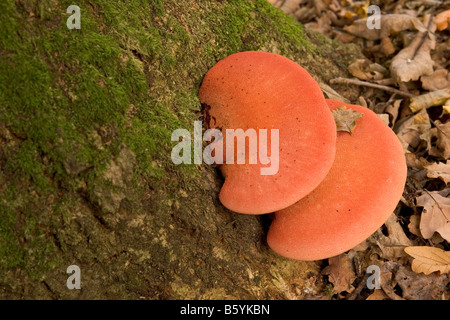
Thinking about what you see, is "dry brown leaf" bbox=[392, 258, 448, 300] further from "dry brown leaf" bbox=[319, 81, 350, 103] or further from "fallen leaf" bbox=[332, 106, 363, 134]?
"dry brown leaf" bbox=[319, 81, 350, 103]

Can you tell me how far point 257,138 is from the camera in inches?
112

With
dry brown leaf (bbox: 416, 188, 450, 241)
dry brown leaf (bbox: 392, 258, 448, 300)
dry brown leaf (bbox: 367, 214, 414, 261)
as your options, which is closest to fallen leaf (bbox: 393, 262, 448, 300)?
dry brown leaf (bbox: 392, 258, 448, 300)

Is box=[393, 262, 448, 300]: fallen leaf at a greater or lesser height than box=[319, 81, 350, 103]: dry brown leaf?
lesser

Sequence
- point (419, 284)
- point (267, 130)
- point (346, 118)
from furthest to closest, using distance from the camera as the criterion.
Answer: point (419, 284), point (346, 118), point (267, 130)

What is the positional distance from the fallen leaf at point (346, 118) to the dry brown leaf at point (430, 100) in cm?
147

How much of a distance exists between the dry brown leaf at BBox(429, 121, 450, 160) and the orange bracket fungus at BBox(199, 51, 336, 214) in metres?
1.87

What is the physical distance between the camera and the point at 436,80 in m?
4.49

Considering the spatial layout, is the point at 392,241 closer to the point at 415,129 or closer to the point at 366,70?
the point at 415,129

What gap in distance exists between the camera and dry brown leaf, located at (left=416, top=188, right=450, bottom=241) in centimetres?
352

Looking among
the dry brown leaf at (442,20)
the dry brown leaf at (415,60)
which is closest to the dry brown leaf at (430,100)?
the dry brown leaf at (415,60)

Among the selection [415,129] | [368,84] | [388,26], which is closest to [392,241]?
[415,129]

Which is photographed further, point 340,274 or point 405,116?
point 405,116

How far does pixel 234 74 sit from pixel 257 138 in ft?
1.88

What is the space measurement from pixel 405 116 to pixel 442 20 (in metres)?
1.64
